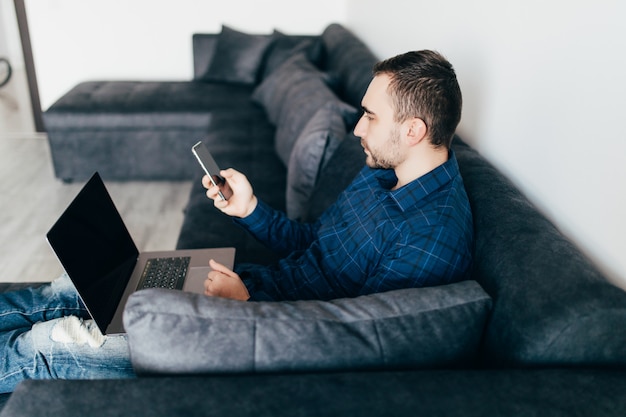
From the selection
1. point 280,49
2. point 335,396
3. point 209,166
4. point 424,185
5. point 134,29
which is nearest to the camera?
point 335,396

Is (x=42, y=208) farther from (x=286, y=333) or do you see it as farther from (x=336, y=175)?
(x=286, y=333)

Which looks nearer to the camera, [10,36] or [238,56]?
[238,56]

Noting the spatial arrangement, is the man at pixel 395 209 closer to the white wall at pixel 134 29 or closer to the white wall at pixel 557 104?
the white wall at pixel 557 104

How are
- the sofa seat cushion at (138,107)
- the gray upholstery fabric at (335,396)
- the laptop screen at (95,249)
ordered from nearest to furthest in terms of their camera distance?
the gray upholstery fabric at (335,396)
the laptop screen at (95,249)
the sofa seat cushion at (138,107)

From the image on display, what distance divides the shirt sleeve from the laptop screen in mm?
322

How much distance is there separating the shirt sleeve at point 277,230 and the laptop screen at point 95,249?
12.7 inches

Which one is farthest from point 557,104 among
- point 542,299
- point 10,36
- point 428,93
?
point 10,36

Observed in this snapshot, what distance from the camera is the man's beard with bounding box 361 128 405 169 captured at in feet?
4.29

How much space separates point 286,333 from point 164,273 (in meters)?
0.73

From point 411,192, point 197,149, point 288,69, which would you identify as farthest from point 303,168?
point 288,69

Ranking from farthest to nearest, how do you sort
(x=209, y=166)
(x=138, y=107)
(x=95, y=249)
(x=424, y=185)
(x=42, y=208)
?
(x=138, y=107) < (x=42, y=208) < (x=209, y=166) < (x=95, y=249) < (x=424, y=185)

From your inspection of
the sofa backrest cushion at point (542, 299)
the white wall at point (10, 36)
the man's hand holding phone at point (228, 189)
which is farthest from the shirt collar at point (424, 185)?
the white wall at point (10, 36)

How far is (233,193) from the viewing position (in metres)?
1.52

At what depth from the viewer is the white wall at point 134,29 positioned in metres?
4.06
